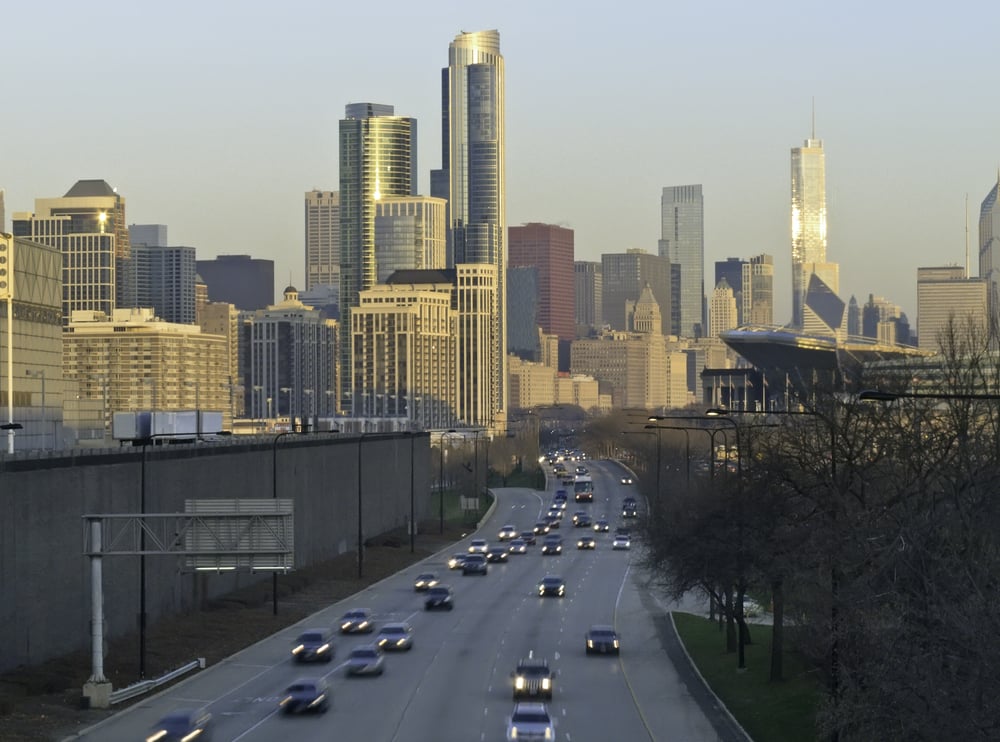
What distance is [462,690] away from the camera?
172 feet

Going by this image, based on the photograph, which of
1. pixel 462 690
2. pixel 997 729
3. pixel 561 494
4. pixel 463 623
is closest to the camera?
pixel 997 729

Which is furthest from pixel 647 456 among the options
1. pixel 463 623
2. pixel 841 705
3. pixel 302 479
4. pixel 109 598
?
pixel 841 705

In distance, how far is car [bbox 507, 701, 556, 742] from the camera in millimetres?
41469

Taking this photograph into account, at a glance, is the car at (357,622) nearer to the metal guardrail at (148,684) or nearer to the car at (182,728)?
the metal guardrail at (148,684)

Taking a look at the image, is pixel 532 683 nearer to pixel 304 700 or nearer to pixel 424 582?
pixel 304 700

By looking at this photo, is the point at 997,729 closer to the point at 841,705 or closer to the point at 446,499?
the point at 841,705

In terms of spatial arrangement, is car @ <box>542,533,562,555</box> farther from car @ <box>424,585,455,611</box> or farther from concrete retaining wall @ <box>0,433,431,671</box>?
car @ <box>424,585,455,611</box>

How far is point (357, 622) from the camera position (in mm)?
70625

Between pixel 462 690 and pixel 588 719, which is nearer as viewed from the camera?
pixel 588 719

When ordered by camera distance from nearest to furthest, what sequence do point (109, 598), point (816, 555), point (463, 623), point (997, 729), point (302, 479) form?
1. point (997, 729)
2. point (816, 555)
3. point (109, 598)
4. point (463, 623)
5. point (302, 479)

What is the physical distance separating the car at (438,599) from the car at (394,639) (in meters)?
14.1

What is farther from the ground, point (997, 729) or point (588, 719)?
point (997, 729)

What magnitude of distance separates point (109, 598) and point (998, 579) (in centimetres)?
4085

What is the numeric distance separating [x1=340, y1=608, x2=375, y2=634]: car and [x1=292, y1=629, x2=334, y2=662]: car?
272 inches
